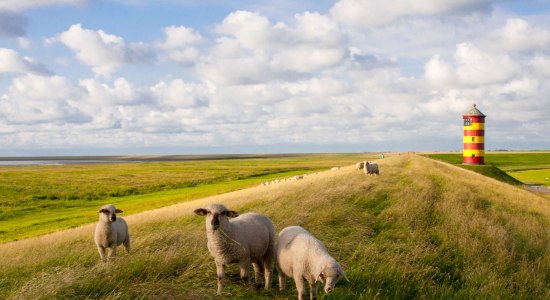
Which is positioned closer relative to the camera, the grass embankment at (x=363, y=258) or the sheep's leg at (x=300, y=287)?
the sheep's leg at (x=300, y=287)

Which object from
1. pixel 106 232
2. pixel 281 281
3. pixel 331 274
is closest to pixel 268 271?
pixel 281 281

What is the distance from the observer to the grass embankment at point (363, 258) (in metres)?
8.83

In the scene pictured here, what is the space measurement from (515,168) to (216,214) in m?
104

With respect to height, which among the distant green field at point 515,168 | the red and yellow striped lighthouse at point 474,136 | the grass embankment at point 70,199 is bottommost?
the grass embankment at point 70,199

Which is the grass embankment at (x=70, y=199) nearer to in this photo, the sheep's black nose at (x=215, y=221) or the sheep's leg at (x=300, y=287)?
the sheep's black nose at (x=215, y=221)

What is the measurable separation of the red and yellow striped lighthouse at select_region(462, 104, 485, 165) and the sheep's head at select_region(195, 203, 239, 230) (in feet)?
191

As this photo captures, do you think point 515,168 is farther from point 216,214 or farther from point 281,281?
point 216,214

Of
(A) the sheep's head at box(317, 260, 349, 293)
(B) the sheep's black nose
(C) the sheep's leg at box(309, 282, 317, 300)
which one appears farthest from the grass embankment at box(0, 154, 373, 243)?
(A) the sheep's head at box(317, 260, 349, 293)

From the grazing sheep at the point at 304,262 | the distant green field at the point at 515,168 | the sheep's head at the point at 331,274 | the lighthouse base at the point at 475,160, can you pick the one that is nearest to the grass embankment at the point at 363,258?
the grazing sheep at the point at 304,262

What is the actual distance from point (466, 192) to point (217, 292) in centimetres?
2013

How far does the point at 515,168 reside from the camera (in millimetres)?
97125

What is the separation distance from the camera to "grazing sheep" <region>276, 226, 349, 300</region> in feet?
26.2

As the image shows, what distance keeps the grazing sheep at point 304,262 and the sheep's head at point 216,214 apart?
1335 mm

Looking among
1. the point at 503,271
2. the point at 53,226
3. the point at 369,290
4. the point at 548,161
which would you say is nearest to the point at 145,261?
the point at 369,290
